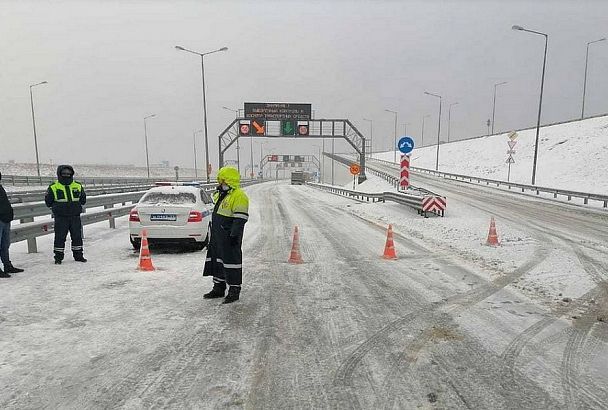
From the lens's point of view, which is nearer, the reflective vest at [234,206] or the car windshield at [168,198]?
the reflective vest at [234,206]

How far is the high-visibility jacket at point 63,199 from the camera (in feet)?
25.8

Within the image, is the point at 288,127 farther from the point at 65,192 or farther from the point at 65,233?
the point at 65,233

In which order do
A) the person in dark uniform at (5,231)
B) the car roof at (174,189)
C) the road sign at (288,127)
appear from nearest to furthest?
the person in dark uniform at (5,231) → the car roof at (174,189) → the road sign at (288,127)

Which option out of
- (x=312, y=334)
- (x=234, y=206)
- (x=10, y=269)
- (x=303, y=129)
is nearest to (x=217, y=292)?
(x=234, y=206)

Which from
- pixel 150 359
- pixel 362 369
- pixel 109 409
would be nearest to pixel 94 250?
pixel 150 359

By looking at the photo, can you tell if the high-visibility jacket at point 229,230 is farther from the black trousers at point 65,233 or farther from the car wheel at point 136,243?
the car wheel at point 136,243

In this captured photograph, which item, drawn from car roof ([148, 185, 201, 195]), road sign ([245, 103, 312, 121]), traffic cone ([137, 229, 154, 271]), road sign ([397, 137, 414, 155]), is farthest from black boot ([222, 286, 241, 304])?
road sign ([245, 103, 312, 121])

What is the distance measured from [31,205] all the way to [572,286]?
1145 cm

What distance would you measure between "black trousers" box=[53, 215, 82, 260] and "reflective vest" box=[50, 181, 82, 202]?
1.21ft

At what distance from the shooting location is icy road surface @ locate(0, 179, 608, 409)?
322cm

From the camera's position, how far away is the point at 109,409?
297cm

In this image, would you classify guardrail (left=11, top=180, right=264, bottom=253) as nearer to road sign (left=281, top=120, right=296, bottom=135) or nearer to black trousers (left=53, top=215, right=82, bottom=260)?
black trousers (left=53, top=215, right=82, bottom=260)

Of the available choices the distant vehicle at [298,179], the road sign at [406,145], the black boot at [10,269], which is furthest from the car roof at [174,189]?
the distant vehicle at [298,179]

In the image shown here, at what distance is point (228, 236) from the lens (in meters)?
5.78
